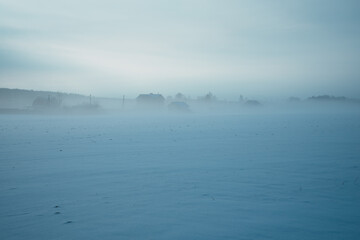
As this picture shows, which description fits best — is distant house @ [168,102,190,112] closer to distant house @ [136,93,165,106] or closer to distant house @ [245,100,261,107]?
distant house @ [136,93,165,106]

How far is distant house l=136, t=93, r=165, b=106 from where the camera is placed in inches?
3039

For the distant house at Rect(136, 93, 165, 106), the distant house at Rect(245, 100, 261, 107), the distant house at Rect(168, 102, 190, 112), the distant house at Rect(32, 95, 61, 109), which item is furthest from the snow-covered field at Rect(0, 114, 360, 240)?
the distant house at Rect(245, 100, 261, 107)

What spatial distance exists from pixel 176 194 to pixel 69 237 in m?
2.47

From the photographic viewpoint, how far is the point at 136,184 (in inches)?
245

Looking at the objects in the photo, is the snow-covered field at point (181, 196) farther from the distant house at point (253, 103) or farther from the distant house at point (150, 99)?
the distant house at point (253, 103)

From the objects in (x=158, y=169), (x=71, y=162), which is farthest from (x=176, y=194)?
(x=71, y=162)

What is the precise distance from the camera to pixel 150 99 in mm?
78000

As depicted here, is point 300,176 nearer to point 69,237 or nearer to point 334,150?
point 334,150

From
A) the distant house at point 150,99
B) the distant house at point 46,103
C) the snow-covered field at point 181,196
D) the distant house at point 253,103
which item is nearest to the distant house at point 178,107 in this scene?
the distant house at point 150,99

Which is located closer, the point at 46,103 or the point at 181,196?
the point at 181,196

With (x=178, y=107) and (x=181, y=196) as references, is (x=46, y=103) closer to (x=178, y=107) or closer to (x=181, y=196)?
(x=178, y=107)

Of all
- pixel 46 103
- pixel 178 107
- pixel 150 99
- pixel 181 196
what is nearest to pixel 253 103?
pixel 178 107

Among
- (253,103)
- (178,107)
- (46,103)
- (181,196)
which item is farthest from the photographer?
(253,103)

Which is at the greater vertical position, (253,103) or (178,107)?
(253,103)
